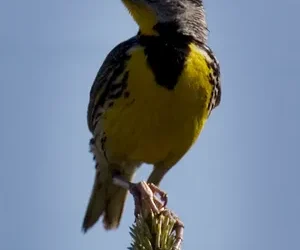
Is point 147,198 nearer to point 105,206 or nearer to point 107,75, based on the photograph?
point 107,75

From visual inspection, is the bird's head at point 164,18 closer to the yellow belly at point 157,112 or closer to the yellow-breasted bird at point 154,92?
the yellow-breasted bird at point 154,92

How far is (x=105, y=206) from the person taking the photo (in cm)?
530

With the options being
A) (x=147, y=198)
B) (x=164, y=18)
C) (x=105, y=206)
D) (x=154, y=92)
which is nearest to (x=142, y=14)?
(x=164, y=18)

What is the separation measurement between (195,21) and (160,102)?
2.72 ft

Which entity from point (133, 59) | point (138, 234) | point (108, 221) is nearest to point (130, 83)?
point (133, 59)

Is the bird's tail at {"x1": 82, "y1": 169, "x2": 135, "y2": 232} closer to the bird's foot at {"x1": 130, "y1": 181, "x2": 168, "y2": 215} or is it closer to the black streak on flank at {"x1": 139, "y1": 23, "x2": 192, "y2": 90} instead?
the black streak on flank at {"x1": 139, "y1": 23, "x2": 192, "y2": 90}

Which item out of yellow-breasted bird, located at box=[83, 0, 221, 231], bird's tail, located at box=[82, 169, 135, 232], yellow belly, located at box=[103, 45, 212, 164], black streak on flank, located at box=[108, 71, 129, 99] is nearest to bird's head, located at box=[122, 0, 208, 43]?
yellow-breasted bird, located at box=[83, 0, 221, 231]

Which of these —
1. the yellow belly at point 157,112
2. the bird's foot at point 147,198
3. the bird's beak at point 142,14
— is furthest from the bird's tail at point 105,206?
the bird's foot at point 147,198

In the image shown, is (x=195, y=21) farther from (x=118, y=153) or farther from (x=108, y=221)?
(x=108, y=221)

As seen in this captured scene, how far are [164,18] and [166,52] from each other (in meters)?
0.39

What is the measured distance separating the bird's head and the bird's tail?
107cm

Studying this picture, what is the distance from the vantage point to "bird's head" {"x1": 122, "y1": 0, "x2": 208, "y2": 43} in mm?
4816

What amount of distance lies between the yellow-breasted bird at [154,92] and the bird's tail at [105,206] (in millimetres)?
221

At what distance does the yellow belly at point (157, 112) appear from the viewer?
4363 mm
